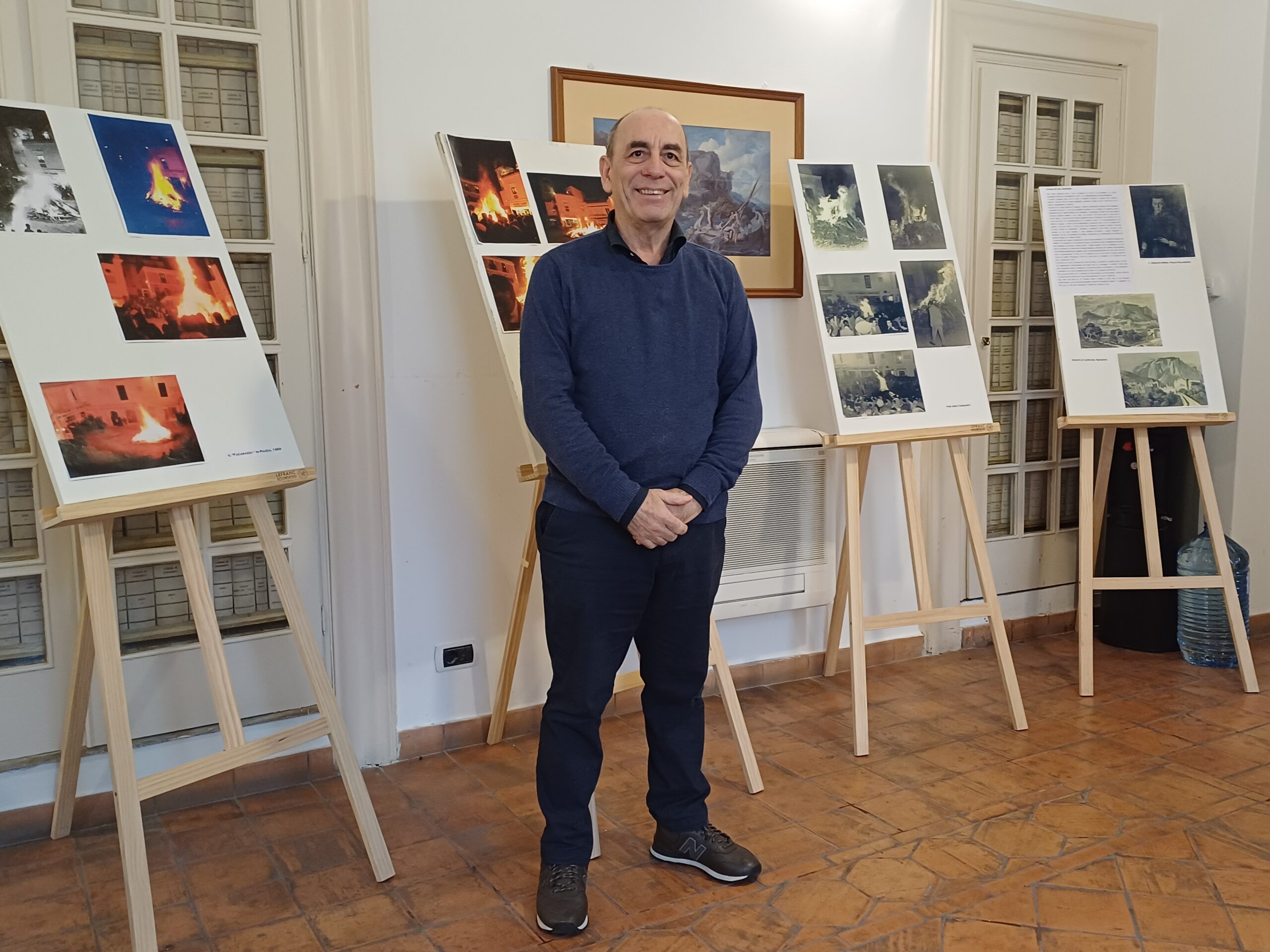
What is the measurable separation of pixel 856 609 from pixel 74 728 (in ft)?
7.03

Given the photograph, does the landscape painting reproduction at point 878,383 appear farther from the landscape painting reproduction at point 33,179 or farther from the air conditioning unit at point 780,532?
the landscape painting reproduction at point 33,179

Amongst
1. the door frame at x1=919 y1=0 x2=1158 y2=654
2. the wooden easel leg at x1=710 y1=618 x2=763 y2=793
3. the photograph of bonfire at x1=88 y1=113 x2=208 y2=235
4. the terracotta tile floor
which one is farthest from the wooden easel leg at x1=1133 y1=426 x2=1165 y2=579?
the photograph of bonfire at x1=88 y1=113 x2=208 y2=235

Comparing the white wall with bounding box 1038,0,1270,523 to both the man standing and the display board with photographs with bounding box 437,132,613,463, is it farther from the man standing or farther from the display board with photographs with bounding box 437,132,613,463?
the man standing

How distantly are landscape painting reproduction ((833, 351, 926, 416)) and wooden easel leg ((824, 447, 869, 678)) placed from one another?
0.24 m

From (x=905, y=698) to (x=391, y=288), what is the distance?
2.18 meters

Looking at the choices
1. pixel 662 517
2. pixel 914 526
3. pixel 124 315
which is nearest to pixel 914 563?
pixel 914 526

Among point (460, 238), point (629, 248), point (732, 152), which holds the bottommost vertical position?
point (629, 248)

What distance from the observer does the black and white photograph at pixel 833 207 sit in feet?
11.1

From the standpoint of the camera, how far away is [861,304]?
3373 mm

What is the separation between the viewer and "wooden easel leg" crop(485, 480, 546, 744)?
302 cm

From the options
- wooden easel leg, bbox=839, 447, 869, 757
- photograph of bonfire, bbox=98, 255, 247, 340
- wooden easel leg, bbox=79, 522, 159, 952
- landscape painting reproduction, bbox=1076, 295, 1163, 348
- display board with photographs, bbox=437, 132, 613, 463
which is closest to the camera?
wooden easel leg, bbox=79, 522, 159, 952

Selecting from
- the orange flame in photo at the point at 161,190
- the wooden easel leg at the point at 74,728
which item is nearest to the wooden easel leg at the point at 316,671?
the wooden easel leg at the point at 74,728

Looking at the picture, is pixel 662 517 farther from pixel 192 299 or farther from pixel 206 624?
pixel 192 299

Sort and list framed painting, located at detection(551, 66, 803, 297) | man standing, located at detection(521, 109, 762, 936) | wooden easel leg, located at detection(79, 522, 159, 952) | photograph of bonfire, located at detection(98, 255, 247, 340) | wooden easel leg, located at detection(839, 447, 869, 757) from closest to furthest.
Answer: wooden easel leg, located at detection(79, 522, 159, 952), man standing, located at detection(521, 109, 762, 936), photograph of bonfire, located at detection(98, 255, 247, 340), wooden easel leg, located at detection(839, 447, 869, 757), framed painting, located at detection(551, 66, 803, 297)
